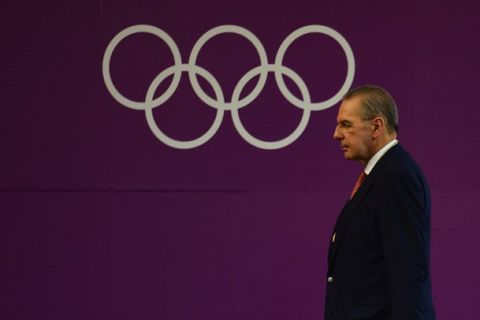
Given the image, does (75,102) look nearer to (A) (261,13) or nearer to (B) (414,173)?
(A) (261,13)

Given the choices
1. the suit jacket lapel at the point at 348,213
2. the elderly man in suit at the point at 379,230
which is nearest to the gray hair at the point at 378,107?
the elderly man in suit at the point at 379,230

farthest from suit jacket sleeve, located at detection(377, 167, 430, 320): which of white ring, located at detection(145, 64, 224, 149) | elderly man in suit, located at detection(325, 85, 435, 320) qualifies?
white ring, located at detection(145, 64, 224, 149)

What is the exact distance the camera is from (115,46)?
473cm

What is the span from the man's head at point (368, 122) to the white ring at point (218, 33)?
1.82 metres

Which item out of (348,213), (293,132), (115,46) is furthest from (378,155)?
(115,46)

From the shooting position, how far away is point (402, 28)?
186 inches

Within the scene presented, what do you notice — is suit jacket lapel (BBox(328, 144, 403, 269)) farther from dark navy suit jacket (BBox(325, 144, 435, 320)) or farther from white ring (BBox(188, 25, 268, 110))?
white ring (BBox(188, 25, 268, 110))

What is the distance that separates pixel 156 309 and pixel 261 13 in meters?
1.85

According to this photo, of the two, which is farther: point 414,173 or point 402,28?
point 402,28

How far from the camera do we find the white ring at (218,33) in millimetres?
4727

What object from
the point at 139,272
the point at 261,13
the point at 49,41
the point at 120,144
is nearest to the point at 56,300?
the point at 139,272

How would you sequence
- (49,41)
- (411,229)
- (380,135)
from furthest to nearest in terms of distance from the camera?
(49,41) → (380,135) → (411,229)

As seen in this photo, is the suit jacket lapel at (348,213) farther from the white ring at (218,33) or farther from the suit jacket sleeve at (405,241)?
the white ring at (218,33)

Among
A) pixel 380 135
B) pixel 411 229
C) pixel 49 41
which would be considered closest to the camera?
pixel 411 229
